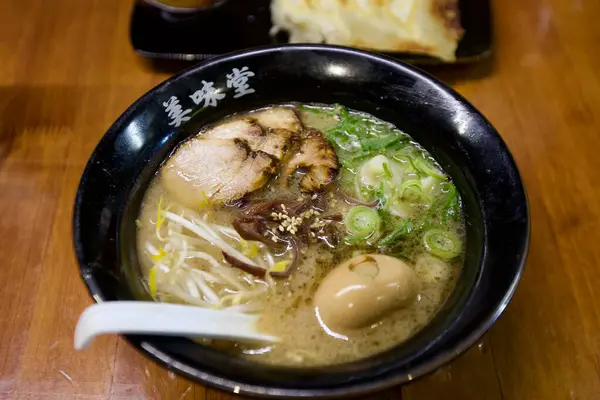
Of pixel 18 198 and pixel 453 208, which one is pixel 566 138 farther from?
pixel 18 198

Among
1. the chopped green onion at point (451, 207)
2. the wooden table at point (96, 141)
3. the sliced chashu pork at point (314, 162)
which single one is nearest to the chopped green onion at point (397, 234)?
the chopped green onion at point (451, 207)

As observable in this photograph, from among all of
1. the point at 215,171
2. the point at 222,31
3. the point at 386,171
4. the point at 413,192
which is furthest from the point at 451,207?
the point at 222,31

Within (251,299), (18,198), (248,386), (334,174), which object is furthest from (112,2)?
(248,386)

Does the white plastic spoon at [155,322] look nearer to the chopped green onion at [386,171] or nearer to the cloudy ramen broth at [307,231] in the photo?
the cloudy ramen broth at [307,231]

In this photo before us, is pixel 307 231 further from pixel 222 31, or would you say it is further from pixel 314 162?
pixel 222 31

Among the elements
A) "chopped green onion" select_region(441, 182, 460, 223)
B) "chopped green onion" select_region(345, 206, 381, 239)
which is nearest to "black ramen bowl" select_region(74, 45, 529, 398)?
"chopped green onion" select_region(441, 182, 460, 223)
